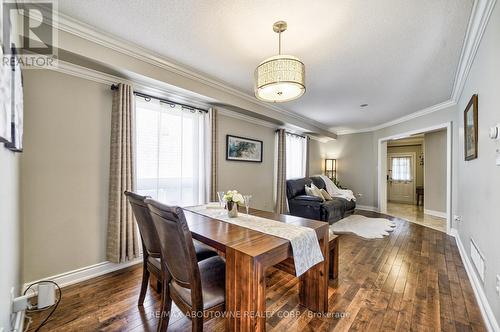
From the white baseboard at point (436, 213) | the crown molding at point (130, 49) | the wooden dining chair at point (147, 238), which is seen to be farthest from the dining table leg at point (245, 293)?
the white baseboard at point (436, 213)

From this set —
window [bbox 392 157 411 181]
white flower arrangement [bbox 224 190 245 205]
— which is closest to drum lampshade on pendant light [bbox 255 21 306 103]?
white flower arrangement [bbox 224 190 245 205]

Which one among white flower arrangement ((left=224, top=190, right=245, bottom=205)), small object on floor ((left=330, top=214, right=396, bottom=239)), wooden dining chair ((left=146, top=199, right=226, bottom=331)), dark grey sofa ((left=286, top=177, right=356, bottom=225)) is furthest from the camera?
dark grey sofa ((left=286, top=177, right=356, bottom=225))

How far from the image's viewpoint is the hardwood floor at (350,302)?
164 cm

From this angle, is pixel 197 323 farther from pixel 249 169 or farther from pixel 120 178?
pixel 249 169

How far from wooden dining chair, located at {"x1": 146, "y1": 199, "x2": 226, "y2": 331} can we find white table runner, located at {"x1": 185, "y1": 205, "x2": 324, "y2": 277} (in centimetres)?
47

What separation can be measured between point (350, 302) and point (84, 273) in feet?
8.87

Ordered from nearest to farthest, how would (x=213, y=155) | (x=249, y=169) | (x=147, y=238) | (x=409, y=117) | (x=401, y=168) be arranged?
(x=147, y=238), (x=213, y=155), (x=249, y=169), (x=409, y=117), (x=401, y=168)

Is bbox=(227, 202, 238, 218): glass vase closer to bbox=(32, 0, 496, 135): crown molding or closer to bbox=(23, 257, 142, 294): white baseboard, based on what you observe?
bbox=(23, 257, 142, 294): white baseboard

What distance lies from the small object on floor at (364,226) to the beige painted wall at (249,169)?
146 centimetres

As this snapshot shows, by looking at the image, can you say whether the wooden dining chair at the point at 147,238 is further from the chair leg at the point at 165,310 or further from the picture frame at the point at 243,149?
the picture frame at the point at 243,149

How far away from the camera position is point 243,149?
404 centimetres

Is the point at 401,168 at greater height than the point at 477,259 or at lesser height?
greater

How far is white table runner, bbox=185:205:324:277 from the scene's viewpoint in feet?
4.67

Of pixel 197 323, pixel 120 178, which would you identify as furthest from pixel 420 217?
pixel 120 178
